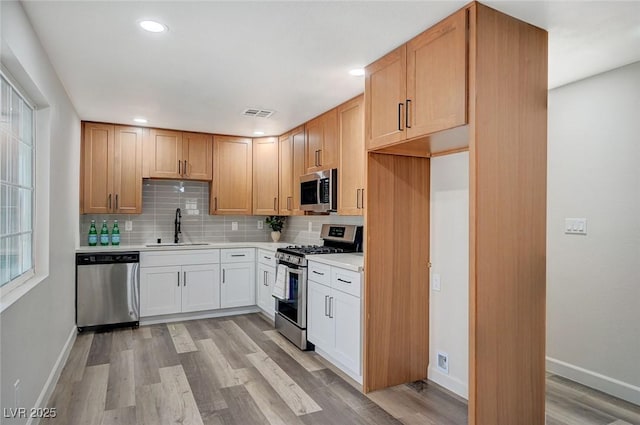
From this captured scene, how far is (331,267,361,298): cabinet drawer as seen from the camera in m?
2.91

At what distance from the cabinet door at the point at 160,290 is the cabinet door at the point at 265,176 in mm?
1348

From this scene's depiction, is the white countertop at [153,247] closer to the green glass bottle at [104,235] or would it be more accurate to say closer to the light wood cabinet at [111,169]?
the green glass bottle at [104,235]

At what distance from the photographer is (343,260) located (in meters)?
3.28

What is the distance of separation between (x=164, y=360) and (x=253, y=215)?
251 centimetres

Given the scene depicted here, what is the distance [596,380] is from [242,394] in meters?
2.60

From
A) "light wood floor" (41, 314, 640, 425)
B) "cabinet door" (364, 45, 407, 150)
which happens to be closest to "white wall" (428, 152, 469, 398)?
"light wood floor" (41, 314, 640, 425)

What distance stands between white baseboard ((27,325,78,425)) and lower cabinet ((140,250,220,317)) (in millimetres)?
896

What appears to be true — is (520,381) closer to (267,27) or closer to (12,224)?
(267,27)

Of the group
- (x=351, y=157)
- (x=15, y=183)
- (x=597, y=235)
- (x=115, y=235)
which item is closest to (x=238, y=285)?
(x=115, y=235)

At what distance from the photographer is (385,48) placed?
8.27 feet

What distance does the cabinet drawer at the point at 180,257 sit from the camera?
4.46m

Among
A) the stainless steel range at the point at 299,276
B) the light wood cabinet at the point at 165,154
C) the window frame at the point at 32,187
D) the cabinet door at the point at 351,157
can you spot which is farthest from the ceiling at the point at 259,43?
the stainless steel range at the point at 299,276

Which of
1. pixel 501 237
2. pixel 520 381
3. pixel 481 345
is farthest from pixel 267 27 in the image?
pixel 520 381

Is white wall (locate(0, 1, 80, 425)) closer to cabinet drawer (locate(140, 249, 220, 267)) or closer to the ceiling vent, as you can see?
cabinet drawer (locate(140, 249, 220, 267))
